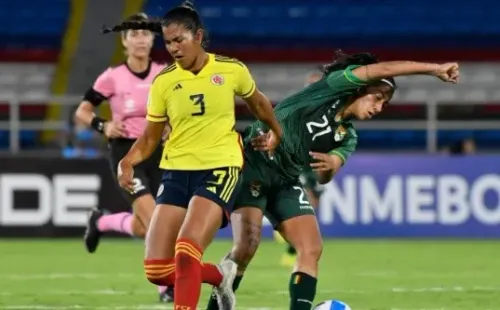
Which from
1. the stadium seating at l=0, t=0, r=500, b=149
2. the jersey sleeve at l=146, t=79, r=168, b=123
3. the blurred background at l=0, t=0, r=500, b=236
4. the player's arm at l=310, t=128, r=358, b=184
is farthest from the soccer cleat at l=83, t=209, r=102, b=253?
the stadium seating at l=0, t=0, r=500, b=149

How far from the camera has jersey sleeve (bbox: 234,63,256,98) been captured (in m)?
8.16

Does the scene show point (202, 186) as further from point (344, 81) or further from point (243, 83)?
point (344, 81)

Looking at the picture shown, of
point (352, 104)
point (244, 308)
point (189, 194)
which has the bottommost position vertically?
point (244, 308)

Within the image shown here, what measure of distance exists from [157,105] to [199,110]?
0.89 feet

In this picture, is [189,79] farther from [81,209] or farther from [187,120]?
[81,209]

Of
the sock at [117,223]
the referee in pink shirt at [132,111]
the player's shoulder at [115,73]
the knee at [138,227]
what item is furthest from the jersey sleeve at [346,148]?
the sock at [117,223]

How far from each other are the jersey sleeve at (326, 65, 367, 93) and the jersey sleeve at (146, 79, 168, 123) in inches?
43.9

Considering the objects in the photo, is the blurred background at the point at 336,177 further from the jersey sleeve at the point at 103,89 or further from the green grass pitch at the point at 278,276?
the jersey sleeve at the point at 103,89

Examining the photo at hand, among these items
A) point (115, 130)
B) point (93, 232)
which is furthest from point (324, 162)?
point (93, 232)

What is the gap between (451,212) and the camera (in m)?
18.2

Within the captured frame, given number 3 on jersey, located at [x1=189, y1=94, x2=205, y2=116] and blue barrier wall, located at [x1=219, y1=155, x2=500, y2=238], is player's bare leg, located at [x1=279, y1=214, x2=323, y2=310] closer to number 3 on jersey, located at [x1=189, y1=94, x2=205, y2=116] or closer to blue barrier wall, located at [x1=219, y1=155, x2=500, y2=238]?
number 3 on jersey, located at [x1=189, y1=94, x2=205, y2=116]

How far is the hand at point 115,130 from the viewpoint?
1139 cm

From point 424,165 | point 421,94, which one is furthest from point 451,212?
point 421,94

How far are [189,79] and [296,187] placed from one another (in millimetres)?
1305
